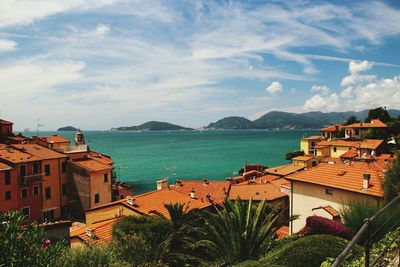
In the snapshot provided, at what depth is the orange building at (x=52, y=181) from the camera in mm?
38156

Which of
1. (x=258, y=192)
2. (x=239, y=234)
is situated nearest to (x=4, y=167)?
(x=258, y=192)

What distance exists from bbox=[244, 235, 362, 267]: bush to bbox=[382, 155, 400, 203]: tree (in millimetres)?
7555

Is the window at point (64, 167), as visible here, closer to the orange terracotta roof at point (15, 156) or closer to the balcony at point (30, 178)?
the balcony at point (30, 178)

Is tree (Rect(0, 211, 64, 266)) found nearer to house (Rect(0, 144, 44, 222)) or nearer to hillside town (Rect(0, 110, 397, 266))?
hillside town (Rect(0, 110, 397, 266))

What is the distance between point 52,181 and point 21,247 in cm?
3242

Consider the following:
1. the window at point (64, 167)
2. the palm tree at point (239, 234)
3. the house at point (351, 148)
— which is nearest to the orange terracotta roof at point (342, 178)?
the palm tree at point (239, 234)

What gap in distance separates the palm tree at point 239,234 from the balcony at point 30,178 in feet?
87.8

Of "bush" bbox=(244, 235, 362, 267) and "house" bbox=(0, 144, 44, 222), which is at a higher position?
"bush" bbox=(244, 235, 362, 267)

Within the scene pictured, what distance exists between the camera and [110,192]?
137ft

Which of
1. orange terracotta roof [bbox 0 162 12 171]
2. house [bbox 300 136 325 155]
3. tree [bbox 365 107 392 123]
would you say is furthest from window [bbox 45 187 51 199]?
tree [bbox 365 107 392 123]

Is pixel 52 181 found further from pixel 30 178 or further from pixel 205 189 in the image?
pixel 205 189

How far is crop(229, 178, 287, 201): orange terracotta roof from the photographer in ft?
107

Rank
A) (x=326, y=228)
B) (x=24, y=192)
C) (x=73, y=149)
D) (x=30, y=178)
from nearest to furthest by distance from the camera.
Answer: (x=326, y=228), (x=24, y=192), (x=30, y=178), (x=73, y=149)

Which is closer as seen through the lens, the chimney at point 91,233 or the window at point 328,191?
the chimney at point 91,233
